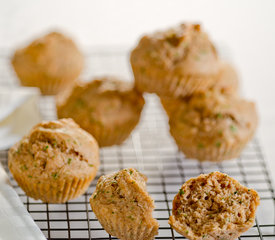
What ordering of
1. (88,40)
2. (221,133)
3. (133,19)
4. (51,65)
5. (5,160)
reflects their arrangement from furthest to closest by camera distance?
1. (133,19)
2. (88,40)
3. (51,65)
4. (5,160)
5. (221,133)

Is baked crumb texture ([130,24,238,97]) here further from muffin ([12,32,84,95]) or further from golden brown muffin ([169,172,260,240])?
golden brown muffin ([169,172,260,240])

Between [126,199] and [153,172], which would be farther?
[153,172]

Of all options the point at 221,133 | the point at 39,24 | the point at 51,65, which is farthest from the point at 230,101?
the point at 39,24

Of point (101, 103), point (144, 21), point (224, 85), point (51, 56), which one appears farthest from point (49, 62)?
point (144, 21)

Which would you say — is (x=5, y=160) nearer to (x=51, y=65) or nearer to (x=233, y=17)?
(x=51, y=65)

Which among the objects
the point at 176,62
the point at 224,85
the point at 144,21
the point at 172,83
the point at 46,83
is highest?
the point at 176,62

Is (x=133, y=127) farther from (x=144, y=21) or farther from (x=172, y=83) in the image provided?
(x=144, y=21)

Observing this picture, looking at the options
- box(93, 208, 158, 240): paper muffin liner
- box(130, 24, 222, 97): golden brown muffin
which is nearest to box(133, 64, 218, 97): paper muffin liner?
box(130, 24, 222, 97): golden brown muffin
